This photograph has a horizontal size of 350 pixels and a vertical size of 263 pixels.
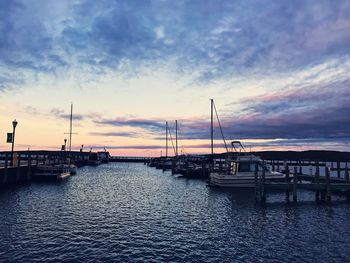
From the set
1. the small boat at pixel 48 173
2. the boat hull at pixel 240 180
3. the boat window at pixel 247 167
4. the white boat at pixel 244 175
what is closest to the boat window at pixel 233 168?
the white boat at pixel 244 175

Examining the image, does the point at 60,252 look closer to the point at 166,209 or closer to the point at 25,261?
the point at 25,261

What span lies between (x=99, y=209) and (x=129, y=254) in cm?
1292

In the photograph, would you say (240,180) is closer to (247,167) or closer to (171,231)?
(247,167)

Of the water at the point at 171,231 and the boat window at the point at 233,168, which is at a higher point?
the boat window at the point at 233,168

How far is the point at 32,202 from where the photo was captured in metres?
29.7

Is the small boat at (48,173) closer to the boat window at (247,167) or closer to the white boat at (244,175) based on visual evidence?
the white boat at (244,175)

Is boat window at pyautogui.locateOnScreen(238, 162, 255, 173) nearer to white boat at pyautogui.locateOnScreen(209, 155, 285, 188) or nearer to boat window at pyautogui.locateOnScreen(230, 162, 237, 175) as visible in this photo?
white boat at pyautogui.locateOnScreen(209, 155, 285, 188)

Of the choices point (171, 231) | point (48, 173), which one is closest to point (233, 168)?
point (171, 231)

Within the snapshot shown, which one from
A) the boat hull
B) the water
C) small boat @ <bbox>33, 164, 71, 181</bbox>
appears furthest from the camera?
small boat @ <bbox>33, 164, 71, 181</bbox>

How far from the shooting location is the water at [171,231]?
1522 cm

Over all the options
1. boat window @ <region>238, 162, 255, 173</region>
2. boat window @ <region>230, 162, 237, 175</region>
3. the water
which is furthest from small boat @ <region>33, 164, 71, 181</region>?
boat window @ <region>238, 162, 255, 173</region>

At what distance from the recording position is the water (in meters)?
15.2

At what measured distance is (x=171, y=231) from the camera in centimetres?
1988

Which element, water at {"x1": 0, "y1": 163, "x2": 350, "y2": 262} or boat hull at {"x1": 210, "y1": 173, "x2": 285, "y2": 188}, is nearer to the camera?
water at {"x1": 0, "y1": 163, "x2": 350, "y2": 262}
